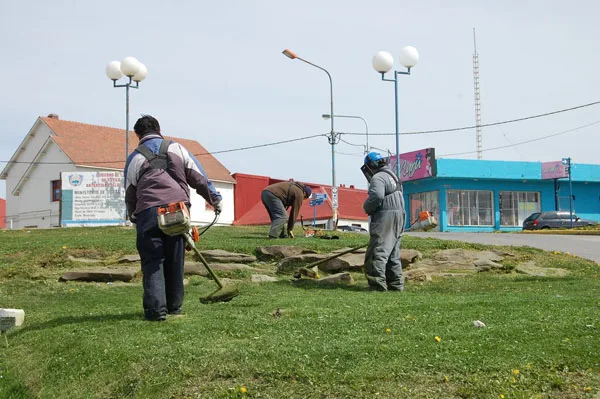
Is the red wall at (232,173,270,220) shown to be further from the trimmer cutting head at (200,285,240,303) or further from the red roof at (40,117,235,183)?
the trimmer cutting head at (200,285,240,303)

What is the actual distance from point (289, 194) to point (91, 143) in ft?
100

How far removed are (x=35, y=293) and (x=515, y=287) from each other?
622cm

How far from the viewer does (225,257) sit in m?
12.1

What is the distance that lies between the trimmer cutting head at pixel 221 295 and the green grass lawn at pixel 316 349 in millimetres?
161

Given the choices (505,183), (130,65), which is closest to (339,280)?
(130,65)

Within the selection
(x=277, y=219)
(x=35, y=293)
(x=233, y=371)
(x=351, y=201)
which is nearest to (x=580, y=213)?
(x=351, y=201)

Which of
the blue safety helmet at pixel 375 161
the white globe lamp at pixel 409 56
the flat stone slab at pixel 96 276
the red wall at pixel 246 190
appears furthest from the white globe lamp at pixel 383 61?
the red wall at pixel 246 190

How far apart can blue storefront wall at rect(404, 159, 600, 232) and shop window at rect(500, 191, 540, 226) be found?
0.30m

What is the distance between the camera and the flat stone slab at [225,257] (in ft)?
Answer: 39.0

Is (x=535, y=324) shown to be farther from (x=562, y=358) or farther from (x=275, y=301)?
(x=275, y=301)

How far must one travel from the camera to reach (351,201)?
52125 mm

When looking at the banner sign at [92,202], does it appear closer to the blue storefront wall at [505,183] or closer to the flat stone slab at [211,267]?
the flat stone slab at [211,267]

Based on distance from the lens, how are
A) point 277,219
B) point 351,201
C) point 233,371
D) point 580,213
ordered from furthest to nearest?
point 351,201 < point 580,213 < point 277,219 < point 233,371

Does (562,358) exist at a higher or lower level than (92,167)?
lower
